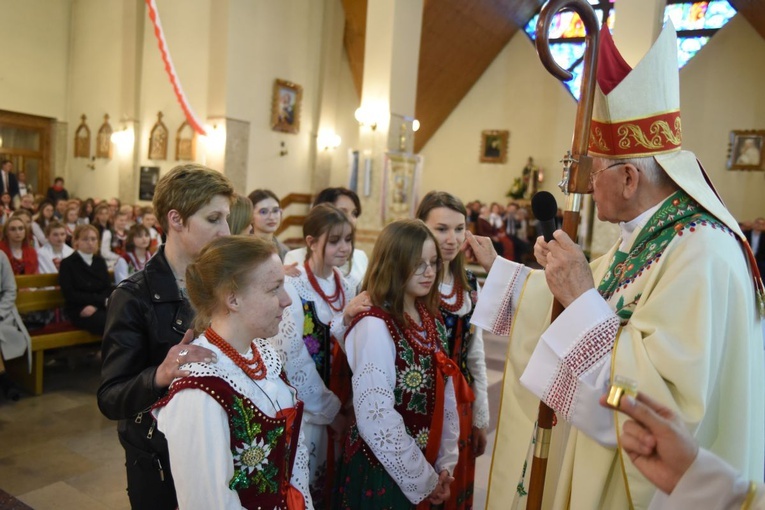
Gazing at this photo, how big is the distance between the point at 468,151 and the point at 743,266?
13888mm

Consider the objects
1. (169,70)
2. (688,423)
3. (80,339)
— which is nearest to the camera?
(688,423)

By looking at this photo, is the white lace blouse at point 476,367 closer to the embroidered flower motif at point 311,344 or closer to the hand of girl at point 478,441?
the hand of girl at point 478,441

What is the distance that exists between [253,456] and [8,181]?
13150 mm

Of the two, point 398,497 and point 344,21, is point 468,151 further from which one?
point 398,497

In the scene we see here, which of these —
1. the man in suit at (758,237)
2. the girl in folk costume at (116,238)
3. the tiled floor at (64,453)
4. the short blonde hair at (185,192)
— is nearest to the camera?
the short blonde hair at (185,192)

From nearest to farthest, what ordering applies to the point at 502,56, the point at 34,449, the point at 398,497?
1. the point at 398,497
2. the point at 34,449
3. the point at 502,56

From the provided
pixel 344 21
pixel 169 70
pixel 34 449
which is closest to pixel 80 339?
pixel 34 449

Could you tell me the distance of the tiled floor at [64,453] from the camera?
3.04 meters

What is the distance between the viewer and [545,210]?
1.66 m

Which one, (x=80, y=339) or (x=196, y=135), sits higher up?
(x=196, y=135)

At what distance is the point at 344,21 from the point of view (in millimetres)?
12789

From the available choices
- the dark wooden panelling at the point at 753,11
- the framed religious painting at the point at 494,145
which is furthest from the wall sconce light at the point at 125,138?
the dark wooden panelling at the point at 753,11

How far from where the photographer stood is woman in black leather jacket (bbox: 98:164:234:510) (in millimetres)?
1608

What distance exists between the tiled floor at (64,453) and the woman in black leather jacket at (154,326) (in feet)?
5.12
